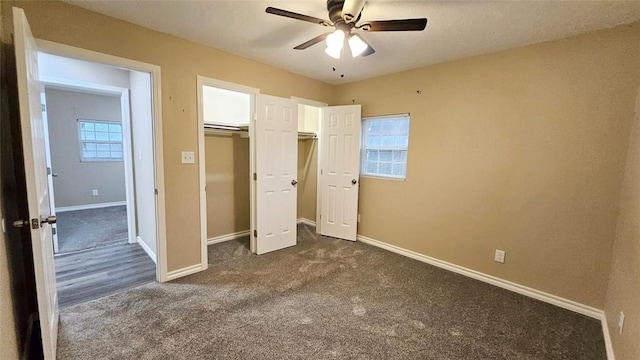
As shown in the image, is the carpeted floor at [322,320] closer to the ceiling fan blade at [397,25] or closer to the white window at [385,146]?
the white window at [385,146]

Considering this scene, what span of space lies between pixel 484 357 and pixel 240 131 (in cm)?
358

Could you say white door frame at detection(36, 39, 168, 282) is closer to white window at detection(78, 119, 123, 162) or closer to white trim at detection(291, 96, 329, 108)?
white trim at detection(291, 96, 329, 108)

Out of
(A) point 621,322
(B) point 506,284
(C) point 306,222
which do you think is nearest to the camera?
(A) point 621,322

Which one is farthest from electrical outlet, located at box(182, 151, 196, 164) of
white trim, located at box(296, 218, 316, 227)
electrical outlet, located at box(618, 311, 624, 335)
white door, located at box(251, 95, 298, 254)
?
electrical outlet, located at box(618, 311, 624, 335)

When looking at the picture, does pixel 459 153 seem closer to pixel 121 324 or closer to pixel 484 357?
pixel 484 357

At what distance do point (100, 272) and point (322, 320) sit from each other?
98.4 inches

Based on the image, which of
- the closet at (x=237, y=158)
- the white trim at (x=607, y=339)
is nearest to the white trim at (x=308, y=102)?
the closet at (x=237, y=158)

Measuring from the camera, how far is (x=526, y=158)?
249cm

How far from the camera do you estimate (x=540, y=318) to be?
7.13ft

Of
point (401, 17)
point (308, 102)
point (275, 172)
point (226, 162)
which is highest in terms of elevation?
point (401, 17)

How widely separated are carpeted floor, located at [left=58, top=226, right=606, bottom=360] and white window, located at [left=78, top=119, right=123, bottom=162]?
198 inches

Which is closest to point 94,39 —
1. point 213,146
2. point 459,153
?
point 213,146

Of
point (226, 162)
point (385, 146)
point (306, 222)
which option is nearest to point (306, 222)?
point (306, 222)

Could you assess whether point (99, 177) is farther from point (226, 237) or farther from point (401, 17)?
point (401, 17)
